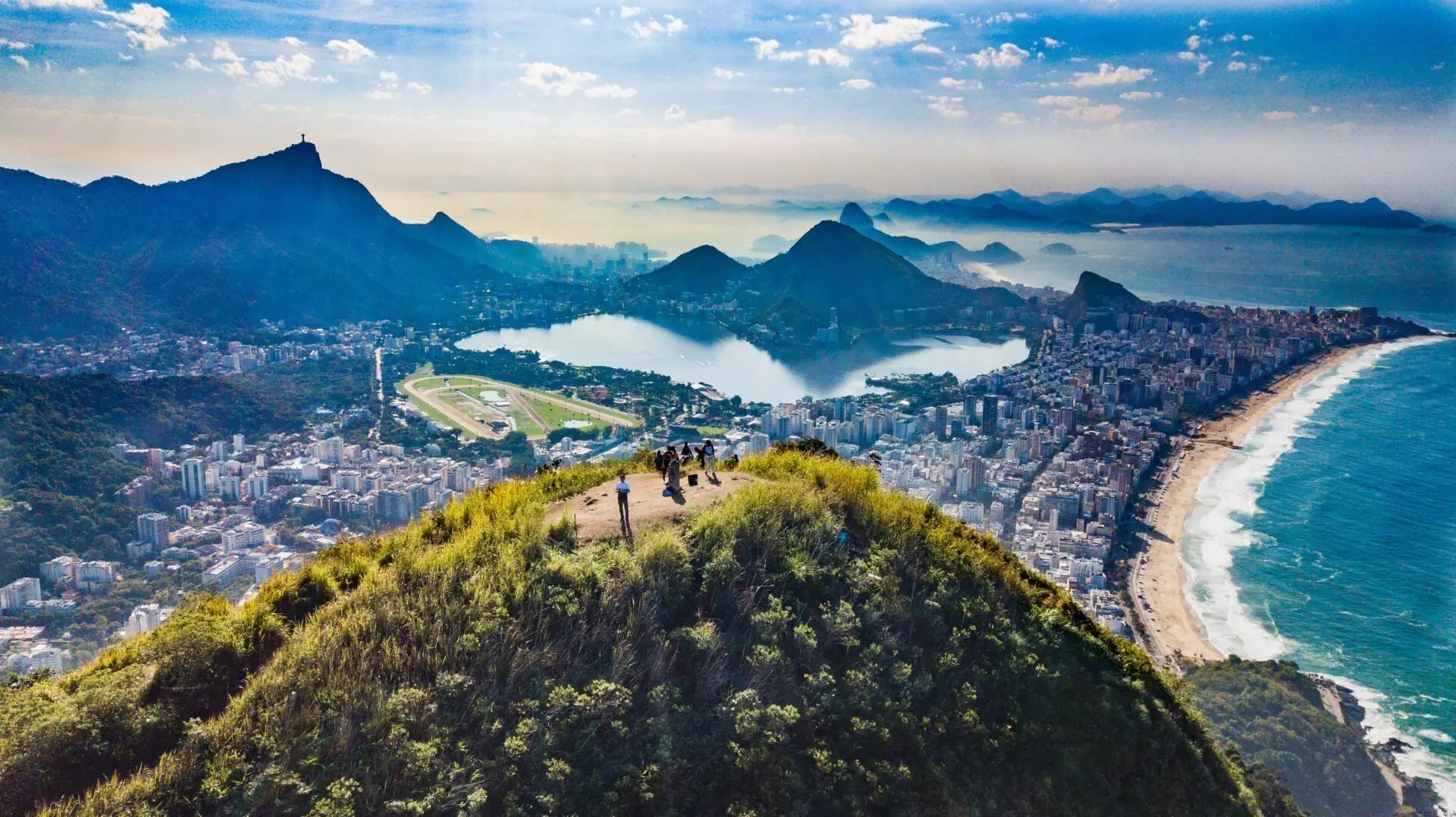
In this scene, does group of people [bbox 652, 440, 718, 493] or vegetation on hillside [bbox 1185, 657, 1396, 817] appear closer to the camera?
group of people [bbox 652, 440, 718, 493]

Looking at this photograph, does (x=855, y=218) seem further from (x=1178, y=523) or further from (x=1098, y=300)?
(x=1178, y=523)

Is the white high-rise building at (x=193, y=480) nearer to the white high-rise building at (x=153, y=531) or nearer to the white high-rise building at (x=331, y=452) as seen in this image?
the white high-rise building at (x=153, y=531)

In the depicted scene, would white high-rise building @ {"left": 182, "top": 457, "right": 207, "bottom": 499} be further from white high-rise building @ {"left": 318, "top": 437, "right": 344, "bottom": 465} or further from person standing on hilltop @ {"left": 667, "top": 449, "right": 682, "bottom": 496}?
person standing on hilltop @ {"left": 667, "top": 449, "right": 682, "bottom": 496}

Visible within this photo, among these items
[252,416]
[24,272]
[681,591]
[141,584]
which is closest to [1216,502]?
[681,591]

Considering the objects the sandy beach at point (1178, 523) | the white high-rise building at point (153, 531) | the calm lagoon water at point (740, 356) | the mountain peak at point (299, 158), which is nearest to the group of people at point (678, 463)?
the sandy beach at point (1178, 523)

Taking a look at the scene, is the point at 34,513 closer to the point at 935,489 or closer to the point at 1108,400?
the point at 935,489

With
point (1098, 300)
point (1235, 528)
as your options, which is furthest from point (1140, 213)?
point (1235, 528)

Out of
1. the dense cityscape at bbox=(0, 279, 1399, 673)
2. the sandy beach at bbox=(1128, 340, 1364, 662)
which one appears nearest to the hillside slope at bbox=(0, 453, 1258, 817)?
the dense cityscape at bbox=(0, 279, 1399, 673)
